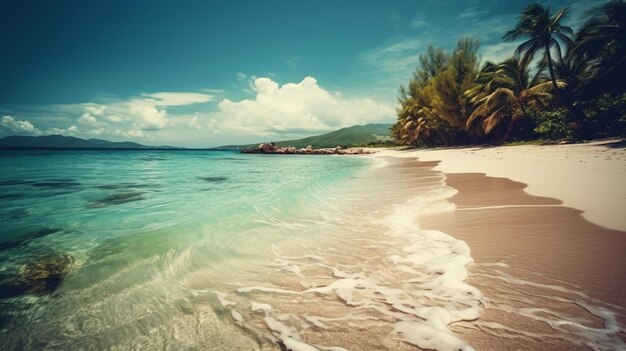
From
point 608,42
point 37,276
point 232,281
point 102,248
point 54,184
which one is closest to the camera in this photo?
point 232,281

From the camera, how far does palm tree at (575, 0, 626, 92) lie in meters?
15.7

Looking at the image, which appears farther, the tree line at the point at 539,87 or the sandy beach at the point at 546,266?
the tree line at the point at 539,87

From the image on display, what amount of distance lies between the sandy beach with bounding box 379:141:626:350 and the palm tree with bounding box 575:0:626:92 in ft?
54.8

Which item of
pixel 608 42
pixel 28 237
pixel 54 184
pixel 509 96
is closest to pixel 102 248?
pixel 28 237

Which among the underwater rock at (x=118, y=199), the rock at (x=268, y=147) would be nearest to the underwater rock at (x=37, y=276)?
the underwater rock at (x=118, y=199)

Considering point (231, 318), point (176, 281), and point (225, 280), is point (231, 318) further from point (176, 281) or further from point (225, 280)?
point (176, 281)

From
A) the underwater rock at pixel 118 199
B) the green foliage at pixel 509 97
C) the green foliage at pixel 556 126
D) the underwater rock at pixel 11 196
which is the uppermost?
the green foliage at pixel 509 97

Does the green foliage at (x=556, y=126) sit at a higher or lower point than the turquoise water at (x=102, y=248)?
higher

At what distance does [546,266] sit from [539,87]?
2985cm

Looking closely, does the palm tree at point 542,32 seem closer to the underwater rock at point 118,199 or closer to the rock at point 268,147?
Result: the underwater rock at point 118,199

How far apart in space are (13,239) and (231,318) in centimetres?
506

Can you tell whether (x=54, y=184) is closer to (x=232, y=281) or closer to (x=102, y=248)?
(x=102, y=248)

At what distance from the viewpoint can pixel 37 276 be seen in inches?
131

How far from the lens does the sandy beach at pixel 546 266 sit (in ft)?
6.42
